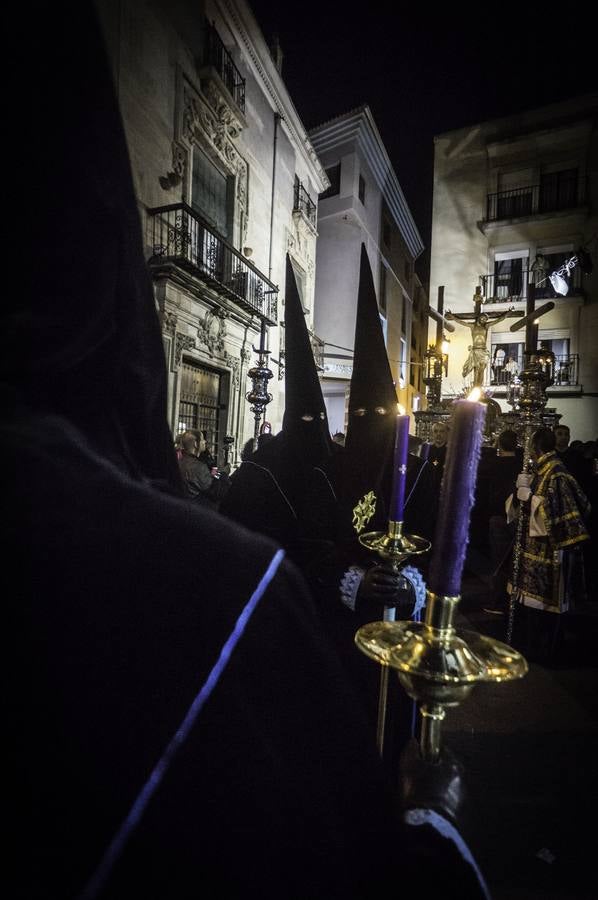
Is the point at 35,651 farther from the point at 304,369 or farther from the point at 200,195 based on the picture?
the point at 200,195

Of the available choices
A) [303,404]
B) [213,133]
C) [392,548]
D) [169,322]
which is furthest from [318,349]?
[392,548]

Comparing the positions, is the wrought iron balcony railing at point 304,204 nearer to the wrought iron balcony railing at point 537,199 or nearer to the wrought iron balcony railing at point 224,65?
the wrought iron balcony railing at point 224,65

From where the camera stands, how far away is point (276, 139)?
13719mm

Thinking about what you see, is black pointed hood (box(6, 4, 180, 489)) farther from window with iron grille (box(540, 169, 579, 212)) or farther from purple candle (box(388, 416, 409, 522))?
window with iron grille (box(540, 169, 579, 212))

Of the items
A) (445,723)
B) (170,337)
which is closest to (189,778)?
(445,723)

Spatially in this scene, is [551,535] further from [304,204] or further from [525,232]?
[525,232]

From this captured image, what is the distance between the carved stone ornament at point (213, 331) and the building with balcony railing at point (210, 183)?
3 centimetres

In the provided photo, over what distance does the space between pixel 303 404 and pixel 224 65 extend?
1272 centimetres

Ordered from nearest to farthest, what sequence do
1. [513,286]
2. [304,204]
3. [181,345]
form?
1. [181,345]
2. [304,204]
3. [513,286]

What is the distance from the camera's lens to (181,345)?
998 cm

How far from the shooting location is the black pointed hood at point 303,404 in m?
2.38

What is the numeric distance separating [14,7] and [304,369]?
6.50 feet

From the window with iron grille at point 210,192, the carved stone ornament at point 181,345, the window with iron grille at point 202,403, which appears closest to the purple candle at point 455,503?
the carved stone ornament at point 181,345

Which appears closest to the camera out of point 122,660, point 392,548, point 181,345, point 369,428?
point 122,660
